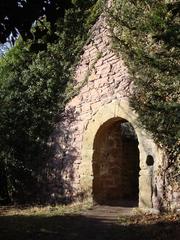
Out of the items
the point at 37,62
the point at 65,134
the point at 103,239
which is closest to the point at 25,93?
the point at 37,62

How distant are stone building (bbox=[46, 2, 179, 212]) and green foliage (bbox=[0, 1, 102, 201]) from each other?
370 millimetres

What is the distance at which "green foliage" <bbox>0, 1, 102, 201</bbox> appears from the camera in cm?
1052

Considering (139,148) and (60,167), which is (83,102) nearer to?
(60,167)

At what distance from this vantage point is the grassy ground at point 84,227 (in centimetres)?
630

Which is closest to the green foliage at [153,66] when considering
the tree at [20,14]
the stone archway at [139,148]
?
the stone archway at [139,148]

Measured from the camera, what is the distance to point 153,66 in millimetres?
7906

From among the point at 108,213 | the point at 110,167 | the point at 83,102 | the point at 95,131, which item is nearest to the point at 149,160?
the point at 108,213

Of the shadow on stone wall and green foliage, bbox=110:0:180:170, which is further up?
green foliage, bbox=110:0:180:170

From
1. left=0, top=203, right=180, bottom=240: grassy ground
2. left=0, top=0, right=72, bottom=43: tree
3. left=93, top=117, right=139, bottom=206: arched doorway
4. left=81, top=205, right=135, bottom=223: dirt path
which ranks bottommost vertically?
left=0, top=203, right=180, bottom=240: grassy ground

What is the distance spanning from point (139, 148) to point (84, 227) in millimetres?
2068

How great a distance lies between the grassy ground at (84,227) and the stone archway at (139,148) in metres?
0.62

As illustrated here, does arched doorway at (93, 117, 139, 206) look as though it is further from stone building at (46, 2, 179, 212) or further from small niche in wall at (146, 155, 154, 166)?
small niche in wall at (146, 155, 154, 166)

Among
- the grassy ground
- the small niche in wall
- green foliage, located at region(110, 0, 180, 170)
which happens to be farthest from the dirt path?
green foliage, located at region(110, 0, 180, 170)

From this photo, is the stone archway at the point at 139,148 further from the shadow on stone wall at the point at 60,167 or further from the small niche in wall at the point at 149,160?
the shadow on stone wall at the point at 60,167
